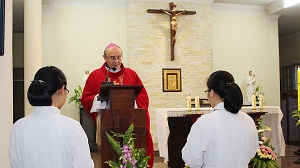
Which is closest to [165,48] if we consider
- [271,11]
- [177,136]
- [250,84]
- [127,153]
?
[250,84]

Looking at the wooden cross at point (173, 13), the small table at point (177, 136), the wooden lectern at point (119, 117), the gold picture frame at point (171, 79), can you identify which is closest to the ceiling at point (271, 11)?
the wooden cross at point (173, 13)

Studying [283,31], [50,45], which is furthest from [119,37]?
[283,31]

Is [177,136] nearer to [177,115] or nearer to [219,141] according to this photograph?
[177,115]

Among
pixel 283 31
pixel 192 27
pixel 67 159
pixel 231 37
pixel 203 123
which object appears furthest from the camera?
pixel 283 31

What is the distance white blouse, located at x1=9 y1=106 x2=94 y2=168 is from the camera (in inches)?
77.2

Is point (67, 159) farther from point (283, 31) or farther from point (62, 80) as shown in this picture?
point (283, 31)

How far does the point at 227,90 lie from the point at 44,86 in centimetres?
109

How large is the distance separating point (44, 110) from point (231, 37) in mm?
10314

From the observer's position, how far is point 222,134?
2268mm

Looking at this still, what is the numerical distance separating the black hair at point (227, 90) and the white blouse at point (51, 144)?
89cm

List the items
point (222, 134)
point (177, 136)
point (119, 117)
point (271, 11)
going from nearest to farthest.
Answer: point (222, 134) < point (119, 117) < point (177, 136) < point (271, 11)

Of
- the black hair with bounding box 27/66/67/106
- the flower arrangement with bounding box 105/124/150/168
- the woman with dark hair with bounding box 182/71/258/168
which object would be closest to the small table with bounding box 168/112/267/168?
the flower arrangement with bounding box 105/124/150/168

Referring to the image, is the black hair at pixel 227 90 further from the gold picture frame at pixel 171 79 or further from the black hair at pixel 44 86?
the gold picture frame at pixel 171 79

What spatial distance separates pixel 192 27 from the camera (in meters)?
11.0
